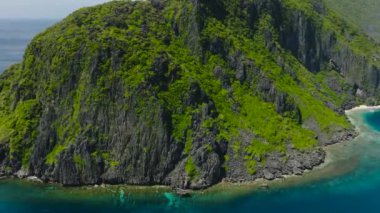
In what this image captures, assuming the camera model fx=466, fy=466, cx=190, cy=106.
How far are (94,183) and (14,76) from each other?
6853 centimetres

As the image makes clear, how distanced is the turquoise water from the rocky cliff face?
22.9 feet

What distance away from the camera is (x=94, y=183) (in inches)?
5384

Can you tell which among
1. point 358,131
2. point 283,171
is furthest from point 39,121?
point 358,131

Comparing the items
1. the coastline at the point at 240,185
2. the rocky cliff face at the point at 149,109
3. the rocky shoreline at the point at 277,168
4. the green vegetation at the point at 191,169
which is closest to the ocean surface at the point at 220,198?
the coastline at the point at 240,185

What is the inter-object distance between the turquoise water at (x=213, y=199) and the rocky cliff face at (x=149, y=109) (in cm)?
697

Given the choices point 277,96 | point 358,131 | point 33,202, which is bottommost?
point 33,202

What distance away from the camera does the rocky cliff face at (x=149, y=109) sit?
140000 millimetres

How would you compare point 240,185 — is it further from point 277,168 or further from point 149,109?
point 149,109

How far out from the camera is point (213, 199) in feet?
418

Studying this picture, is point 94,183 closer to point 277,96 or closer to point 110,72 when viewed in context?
point 110,72

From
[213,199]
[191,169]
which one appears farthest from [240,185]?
[191,169]

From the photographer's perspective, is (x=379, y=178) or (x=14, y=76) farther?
(x=14, y=76)

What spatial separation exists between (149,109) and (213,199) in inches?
1388

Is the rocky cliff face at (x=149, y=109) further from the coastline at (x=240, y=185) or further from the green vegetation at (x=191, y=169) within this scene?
the coastline at (x=240, y=185)
